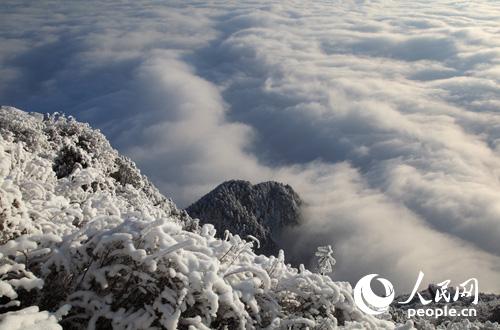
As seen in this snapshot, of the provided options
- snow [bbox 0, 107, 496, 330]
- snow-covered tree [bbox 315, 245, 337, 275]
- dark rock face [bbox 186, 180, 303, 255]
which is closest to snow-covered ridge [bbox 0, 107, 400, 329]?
snow [bbox 0, 107, 496, 330]

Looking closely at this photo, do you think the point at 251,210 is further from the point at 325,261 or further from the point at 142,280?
the point at 142,280

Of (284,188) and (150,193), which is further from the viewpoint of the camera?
(284,188)

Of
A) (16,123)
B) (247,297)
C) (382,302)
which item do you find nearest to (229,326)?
(247,297)

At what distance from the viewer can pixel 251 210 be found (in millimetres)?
135000

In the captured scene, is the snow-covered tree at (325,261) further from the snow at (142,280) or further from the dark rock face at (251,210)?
the dark rock face at (251,210)

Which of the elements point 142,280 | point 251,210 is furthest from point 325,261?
point 251,210

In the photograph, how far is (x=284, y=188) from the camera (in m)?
169

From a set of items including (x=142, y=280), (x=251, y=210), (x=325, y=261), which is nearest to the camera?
(x=142, y=280)

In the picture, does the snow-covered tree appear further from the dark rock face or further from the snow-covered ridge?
the dark rock face

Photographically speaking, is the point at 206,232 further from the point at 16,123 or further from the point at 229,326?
the point at 16,123

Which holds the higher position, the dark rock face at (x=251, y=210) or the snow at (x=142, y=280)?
the snow at (x=142, y=280)

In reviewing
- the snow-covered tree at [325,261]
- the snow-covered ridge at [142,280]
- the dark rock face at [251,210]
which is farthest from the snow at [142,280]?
the dark rock face at [251,210]

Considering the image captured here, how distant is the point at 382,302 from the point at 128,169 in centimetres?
1840

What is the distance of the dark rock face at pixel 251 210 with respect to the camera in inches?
4545
